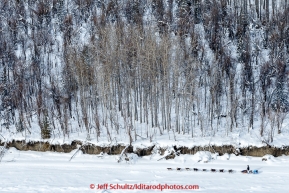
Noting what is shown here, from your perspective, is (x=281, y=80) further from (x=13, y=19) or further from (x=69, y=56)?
(x=13, y=19)

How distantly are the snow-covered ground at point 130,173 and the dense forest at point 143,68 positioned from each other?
1.29 metres

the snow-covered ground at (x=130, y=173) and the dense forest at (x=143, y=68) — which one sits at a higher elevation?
the dense forest at (x=143, y=68)

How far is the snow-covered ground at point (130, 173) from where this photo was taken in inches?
470

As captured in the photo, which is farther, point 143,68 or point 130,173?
point 143,68

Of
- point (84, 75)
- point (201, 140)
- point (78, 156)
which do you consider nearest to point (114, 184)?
point (78, 156)

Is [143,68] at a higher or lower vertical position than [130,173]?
Result: higher

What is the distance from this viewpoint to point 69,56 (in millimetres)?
17188

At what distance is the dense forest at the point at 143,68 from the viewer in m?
15.9

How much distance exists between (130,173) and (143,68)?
5.15 metres

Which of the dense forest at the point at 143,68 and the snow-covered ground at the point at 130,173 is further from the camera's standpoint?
the dense forest at the point at 143,68

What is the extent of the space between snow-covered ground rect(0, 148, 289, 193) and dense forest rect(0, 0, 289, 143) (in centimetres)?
129

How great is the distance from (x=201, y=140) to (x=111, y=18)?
11.9 m

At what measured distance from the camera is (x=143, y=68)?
52.6 feet

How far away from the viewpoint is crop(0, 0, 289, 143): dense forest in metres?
15.9
